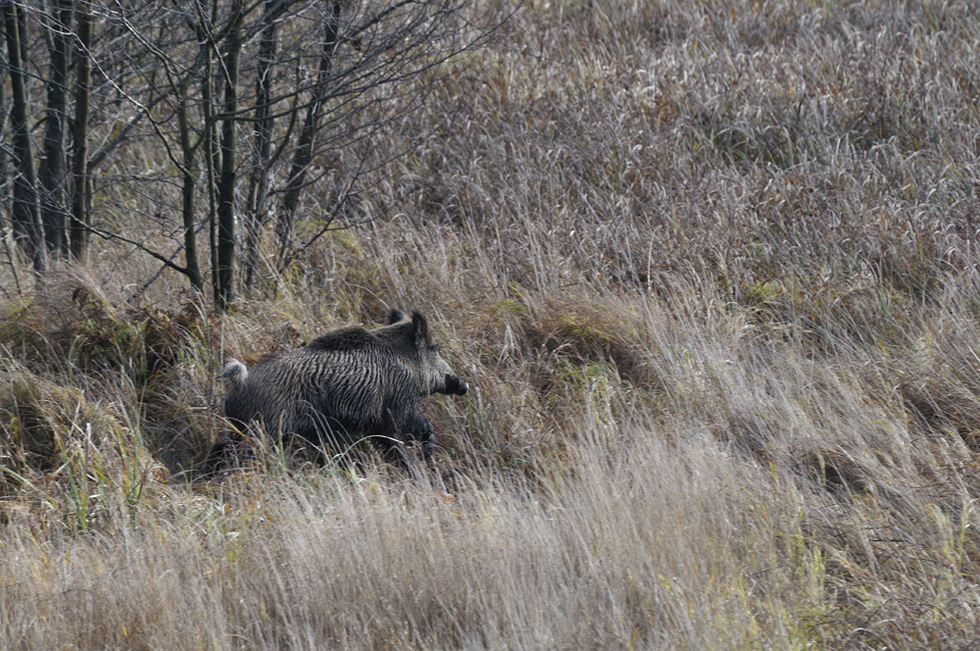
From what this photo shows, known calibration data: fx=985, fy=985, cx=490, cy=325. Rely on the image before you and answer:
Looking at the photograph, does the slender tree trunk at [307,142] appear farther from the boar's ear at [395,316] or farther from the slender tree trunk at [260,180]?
the boar's ear at [395,316]

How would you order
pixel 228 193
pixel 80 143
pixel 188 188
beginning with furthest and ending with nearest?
pixel 80 143 → pixel 228 193 → pixel 188 188

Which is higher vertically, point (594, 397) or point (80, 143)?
point (80, 143)

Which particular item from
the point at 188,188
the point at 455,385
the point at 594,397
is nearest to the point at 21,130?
the point at 188,188

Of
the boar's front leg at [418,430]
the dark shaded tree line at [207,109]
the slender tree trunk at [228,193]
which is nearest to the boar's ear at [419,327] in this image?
the boar's front leg at [418,430]

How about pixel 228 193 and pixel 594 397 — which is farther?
pixel 228 193

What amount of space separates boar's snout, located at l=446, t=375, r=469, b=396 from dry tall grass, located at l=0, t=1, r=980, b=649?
19 centimetres

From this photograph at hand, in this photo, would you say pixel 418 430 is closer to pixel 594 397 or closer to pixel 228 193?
pixel 594 397

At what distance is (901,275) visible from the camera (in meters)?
6.57

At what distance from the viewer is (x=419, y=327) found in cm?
537

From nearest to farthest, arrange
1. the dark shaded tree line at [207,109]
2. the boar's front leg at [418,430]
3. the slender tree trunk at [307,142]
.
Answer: the boar's front leg at [418,430]
the dark shaded tree line at [207,109]
the slender tree trunk at [307,142]

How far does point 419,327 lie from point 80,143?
2939 mm

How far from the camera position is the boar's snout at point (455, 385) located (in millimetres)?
5449

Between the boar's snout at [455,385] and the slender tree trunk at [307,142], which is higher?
the slender tree trunk at [307,142]

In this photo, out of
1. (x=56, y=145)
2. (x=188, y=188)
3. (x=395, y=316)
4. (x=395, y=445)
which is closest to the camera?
(x=395, y=445)
